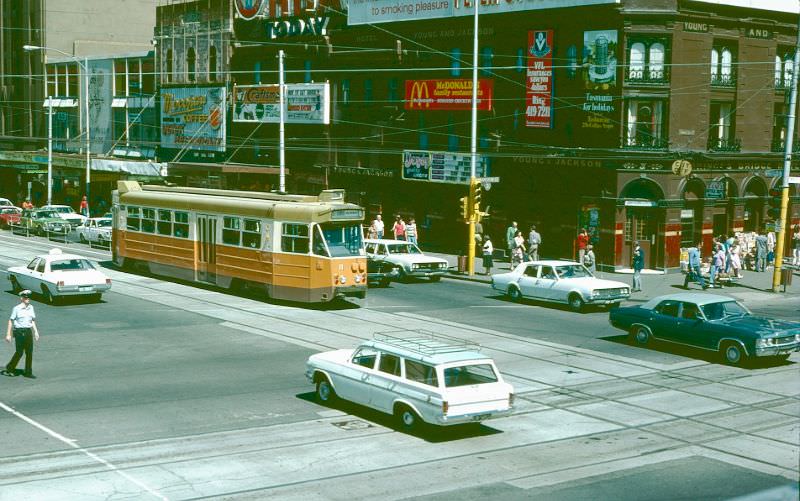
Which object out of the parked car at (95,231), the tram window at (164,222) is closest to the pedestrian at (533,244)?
the tram window at (164,222)

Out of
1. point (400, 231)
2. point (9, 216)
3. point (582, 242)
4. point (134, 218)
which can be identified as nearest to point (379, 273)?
point (400, 231)

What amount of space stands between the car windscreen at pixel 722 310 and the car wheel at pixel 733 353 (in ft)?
3.14

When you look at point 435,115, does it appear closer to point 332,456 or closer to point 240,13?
point 240,13

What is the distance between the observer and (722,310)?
24.0 m

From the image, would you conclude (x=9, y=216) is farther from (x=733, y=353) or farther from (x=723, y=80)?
(x=733, y=353)

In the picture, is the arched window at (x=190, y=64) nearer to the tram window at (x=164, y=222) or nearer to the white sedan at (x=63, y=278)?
the tram window at (x=164, y=222)

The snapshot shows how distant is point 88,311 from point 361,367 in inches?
560

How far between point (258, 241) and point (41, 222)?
95.5 feet

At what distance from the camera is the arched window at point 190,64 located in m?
66.4

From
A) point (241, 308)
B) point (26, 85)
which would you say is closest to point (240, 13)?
point (26, 85)

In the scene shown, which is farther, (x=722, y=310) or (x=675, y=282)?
(x=675, y=282)

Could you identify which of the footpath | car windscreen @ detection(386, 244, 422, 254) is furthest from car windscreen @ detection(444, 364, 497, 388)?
car windscreen @ detection(386, 244, 422, 254)

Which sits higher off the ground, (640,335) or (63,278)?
(63,278)

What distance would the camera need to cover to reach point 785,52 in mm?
45000
